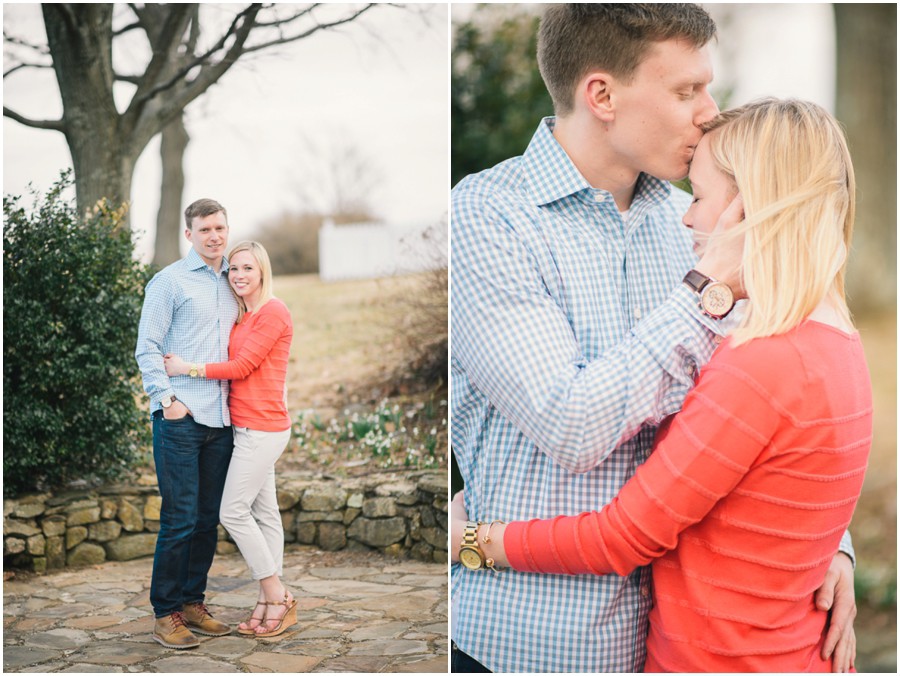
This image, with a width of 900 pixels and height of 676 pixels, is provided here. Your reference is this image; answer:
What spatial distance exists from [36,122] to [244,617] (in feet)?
5.90

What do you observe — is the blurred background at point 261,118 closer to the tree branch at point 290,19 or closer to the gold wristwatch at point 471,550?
the tree branch at point 290,19

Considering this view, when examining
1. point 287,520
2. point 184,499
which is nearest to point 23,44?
point 184,499

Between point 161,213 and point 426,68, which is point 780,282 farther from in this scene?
point 161,213

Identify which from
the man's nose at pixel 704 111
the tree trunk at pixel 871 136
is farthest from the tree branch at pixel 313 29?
the tree trunk at pixel 871 136

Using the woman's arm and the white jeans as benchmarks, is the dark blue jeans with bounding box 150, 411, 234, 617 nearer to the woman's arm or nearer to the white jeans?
the white jeans

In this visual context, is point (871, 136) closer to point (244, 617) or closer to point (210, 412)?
point (210, 412)

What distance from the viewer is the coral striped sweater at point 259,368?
2.75 m

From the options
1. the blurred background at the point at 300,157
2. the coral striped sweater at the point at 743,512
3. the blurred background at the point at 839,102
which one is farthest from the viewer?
the blurred background at the point at 839,102

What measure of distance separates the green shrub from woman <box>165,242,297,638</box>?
0.44 m

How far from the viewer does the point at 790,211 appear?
1.59 metres

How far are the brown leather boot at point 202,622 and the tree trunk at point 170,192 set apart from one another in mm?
1125

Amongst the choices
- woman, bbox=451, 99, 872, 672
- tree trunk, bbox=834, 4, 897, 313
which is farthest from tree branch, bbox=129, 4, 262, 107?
tree trunk, bbox=834, 4, 897, 313

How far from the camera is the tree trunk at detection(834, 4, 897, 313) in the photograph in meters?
3.62

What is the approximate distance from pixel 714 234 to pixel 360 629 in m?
1.78
